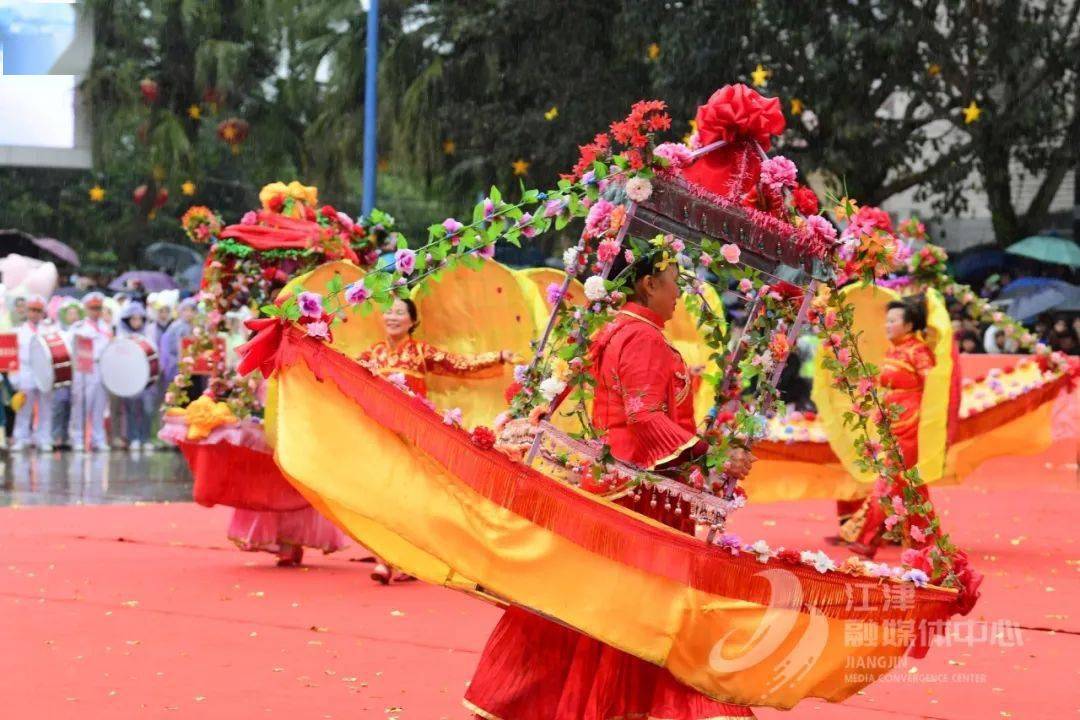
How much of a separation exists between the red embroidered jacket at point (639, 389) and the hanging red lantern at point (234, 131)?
74.9ft

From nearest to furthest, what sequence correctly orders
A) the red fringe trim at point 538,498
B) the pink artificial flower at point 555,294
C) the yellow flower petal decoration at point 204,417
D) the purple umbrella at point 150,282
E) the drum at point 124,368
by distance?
1. the red fringe trim at point 538,498
2. the pink artificial flower at point 555,294
3. the yellow flower petal decoration at point 204,417
4. the drum at point 124,368
5. the purple umbrella at point 150,282

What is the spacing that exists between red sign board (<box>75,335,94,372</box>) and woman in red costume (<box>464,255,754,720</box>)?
519 inches

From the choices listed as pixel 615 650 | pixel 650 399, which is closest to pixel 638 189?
pixel 650 399

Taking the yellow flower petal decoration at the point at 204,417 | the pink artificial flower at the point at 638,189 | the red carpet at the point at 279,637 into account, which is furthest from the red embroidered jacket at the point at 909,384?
the pink artificial flower at the point at 638,189

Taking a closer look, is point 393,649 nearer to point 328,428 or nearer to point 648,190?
point 328,428

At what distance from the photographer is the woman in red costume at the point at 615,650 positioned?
4.62 m

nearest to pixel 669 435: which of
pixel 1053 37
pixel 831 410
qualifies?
pixel 831 410

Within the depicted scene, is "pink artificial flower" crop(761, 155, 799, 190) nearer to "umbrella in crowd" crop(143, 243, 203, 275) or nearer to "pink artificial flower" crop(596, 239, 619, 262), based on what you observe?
"pink artificial flower" crop(596, 239, 619, 262)

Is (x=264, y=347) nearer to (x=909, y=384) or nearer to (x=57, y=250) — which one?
(x=909, y=384)

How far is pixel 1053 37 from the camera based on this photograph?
18.4 metres

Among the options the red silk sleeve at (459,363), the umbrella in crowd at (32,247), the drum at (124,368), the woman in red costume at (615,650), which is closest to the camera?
the woman in red costume at (615,650)

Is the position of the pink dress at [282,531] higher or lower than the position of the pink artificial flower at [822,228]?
lower

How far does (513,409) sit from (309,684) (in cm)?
156

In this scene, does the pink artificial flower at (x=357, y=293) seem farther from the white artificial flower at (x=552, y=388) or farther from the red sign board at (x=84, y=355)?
the red sign board at (x=84, y=355)
